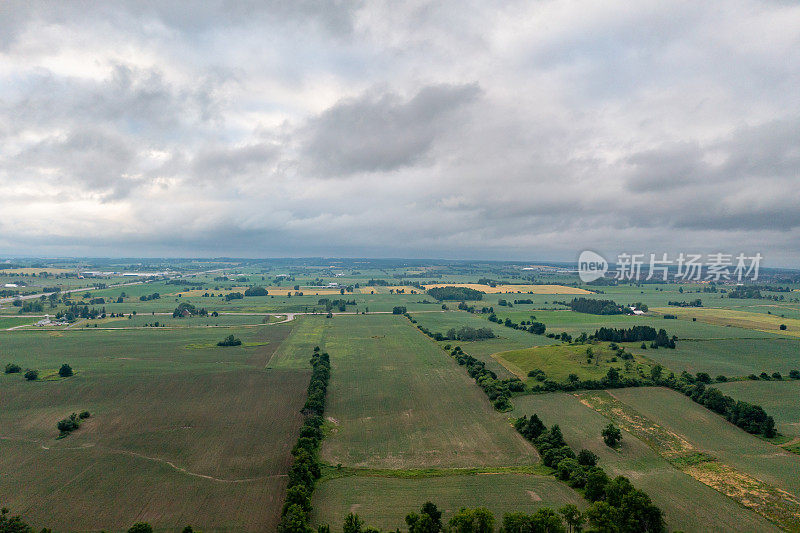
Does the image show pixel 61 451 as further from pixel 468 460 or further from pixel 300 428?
pixel 468 460

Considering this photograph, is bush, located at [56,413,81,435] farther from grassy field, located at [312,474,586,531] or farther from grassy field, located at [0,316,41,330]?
grassy field, located at [0,316,41,330]

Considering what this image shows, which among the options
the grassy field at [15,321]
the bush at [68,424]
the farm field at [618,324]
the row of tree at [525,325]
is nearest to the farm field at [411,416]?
the bush at [68,424]

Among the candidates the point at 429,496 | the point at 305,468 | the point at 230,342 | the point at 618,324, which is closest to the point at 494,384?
the point at 429,496

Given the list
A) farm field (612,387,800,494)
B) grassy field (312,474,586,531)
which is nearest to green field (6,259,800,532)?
grassy field (312,474,586,531)

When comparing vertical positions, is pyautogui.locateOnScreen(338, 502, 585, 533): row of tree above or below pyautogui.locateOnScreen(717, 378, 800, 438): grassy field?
below

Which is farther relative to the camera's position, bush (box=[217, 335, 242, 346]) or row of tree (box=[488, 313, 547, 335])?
row of tree (box=[488, 313, 547, 335])

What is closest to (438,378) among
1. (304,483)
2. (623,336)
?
(304,483)

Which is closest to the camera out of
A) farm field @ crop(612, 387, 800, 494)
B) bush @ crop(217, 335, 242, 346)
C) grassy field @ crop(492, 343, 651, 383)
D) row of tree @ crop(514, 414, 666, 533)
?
row of tree @ crop(514, 414, 666, 533)
